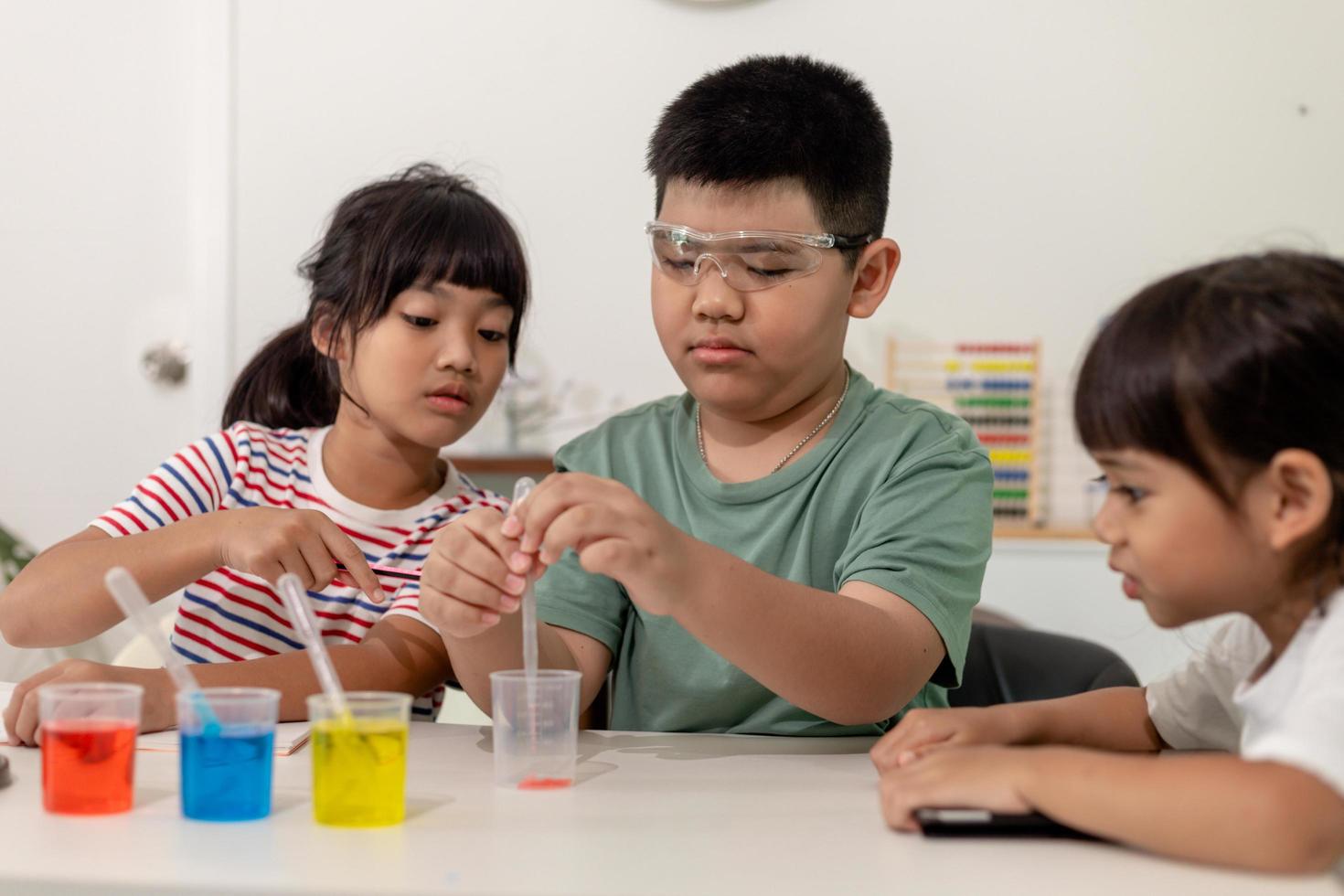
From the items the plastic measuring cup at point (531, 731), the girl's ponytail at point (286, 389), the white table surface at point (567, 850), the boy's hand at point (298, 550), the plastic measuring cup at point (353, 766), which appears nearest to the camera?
the white table surface at point (567, 850)

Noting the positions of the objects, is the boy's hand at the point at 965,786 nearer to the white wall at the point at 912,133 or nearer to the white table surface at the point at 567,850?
the white table surface at the point at 567,850

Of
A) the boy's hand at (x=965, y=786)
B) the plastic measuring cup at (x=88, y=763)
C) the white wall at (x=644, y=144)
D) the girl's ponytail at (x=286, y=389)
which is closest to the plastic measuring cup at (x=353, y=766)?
the plastic measuring cup at (x=88, y=763)

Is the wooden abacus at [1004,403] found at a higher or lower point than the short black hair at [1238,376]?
lower

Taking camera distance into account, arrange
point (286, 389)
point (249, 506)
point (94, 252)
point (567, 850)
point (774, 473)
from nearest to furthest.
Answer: point (567, 850) → point (774, 473) → point (249, 506) → point (286, 389) → point (94, 252)

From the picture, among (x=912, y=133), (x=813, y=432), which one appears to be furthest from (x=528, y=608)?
(x=912, y=133)

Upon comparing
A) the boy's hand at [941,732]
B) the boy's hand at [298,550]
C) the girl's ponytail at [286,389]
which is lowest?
the boy's hand at [941,732]

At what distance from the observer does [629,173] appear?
2758mm

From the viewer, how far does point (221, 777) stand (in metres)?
0.82

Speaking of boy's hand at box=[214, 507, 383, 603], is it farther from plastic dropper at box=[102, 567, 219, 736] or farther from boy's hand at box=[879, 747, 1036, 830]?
boy's hand at box=[879, 747, 1036, 830]

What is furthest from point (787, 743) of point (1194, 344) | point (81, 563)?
point (81, 563)

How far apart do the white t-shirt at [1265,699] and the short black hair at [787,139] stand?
0.55 m

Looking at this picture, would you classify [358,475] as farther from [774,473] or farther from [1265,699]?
[1265,699]

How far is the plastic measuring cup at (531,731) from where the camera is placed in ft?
3.15

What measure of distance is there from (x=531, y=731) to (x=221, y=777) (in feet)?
0.75
